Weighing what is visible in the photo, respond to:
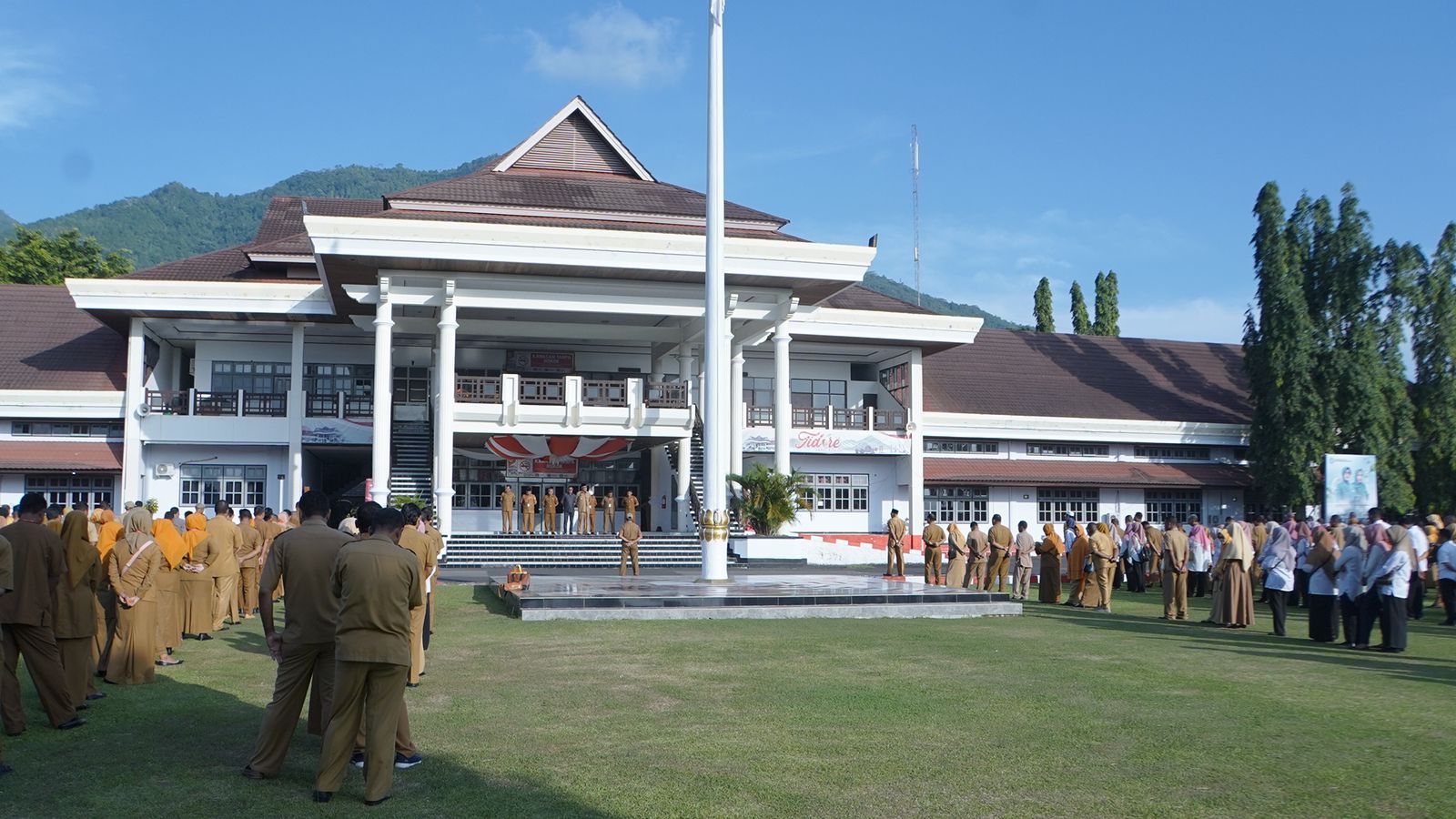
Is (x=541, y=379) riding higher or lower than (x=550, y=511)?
higher

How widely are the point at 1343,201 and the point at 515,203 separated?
22845 millimetres

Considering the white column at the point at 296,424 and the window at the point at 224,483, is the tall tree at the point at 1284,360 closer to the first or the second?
the white column at the point at 296,424

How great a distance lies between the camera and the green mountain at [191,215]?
13162 cm

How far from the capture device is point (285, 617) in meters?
6.98

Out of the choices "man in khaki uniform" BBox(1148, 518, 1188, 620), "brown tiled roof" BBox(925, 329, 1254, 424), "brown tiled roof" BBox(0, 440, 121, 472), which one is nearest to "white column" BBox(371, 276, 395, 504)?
"brown tiled roof" BBox(0, 440, 121, 472)

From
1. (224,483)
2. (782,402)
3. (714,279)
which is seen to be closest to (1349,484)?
(782,402)

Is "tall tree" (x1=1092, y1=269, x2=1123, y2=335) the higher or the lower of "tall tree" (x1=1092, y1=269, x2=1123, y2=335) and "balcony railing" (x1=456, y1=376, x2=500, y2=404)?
the higher

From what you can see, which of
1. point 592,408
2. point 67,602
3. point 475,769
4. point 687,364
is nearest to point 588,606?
point 67,602

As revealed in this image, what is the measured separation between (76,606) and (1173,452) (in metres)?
36.5

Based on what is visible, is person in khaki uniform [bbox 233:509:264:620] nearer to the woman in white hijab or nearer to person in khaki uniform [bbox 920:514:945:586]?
person in khaki uniform [bbox 920:514:945:586]

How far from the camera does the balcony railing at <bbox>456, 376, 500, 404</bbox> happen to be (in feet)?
96.6

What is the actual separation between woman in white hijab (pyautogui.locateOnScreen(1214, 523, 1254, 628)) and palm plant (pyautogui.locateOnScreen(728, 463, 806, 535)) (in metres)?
13.1

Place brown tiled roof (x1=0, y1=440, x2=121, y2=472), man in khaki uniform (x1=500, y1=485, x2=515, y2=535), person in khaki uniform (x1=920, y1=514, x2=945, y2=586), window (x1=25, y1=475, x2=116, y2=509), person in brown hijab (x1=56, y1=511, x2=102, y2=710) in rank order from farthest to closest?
1. window (x1=25, y1=475, x2=116, y2=509)
2. man in khaki uniform (x1=500, y1=485, x2=515, y2=535)
3. brown tiled roof (x1=0, y1=440, x2=121, y2=472)
4. person in khaki uniform (x1=920, y1=514, x2=945, y2=586)
5. person in brown hijab (x1=56, y1=511, x2=102, y2=710)

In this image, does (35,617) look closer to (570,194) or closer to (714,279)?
(714,279)
